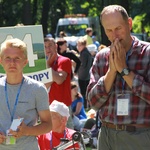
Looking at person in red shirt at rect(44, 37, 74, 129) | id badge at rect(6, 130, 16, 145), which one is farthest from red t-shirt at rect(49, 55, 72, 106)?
id badge at rect(6, 130, 16, 145)

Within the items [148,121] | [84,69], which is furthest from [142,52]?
[84,69]

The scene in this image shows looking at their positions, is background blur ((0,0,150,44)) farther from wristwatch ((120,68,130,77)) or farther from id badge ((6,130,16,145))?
id badge ((6,130,16,145))

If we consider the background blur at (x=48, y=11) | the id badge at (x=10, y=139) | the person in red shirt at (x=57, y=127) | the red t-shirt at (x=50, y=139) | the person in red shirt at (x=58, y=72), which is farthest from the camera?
the background blur at (x=48, y=11)

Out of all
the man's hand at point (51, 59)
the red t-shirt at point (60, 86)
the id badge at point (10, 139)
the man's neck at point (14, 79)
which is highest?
the man's neck at point (14, 79)

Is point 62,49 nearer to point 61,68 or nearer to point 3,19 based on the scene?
point 61,68

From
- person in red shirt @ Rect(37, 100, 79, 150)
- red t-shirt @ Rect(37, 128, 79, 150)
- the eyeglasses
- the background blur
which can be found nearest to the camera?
the eyeglasses

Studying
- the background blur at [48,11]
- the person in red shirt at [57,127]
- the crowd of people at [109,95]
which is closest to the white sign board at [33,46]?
the person in red shirt at [57,127]

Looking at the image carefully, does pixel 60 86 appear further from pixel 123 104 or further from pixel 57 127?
pixel 123 104

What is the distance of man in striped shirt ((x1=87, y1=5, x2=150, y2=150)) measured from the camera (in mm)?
4277

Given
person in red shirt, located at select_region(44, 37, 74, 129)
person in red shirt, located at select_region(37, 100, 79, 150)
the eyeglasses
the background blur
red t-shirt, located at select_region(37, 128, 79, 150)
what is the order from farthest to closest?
the background blur < person in red shirt, located at select_region(44, 37, 74, 129) < person in red shirt, located at select_region(37, 100, 79, 150) < red t-shirt, located at select_region(37, 128, 79, 150) < the eyeglasses

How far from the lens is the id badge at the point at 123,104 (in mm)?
4324

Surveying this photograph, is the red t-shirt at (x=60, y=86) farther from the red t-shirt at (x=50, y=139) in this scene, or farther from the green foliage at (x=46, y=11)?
the green foliage at (x=46, y=11)

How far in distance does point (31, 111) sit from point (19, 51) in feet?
1.47

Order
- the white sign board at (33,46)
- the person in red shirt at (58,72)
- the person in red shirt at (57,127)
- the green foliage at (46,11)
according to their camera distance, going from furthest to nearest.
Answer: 1. the green foliage at (46,11)
2. the person in red shirt at (58,72)
3. the white sign board at (33,46)
4. the person in red shirt at (57,127)
